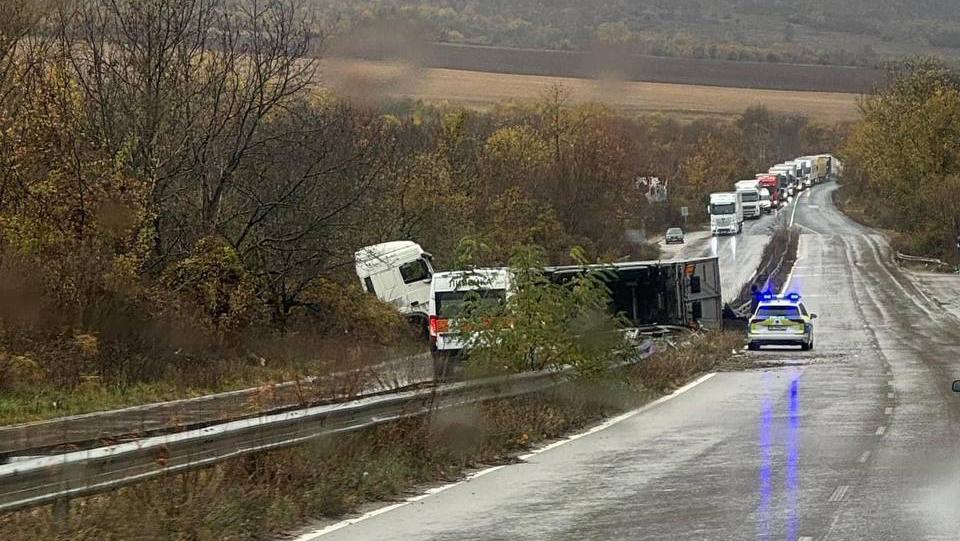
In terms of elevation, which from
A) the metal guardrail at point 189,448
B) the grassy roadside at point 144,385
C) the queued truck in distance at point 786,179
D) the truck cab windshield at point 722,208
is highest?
the metal guardrail at point 189,448

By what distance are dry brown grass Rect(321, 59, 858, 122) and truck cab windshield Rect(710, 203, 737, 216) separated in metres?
8.07

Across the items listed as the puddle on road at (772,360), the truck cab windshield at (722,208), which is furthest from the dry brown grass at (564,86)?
the puddle on road at (772,360)

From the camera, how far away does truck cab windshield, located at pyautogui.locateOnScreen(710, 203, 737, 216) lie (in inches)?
4190

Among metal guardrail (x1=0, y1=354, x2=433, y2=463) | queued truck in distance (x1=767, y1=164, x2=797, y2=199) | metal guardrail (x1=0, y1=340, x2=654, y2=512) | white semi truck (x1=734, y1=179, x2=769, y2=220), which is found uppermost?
metal guardrail (x1=0, y1=340, x2=654, y2=512)

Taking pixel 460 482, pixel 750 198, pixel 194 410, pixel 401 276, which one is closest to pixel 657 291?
pixel 401 276

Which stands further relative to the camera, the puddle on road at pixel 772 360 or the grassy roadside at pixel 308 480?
the puddle on road at pixel 772 360

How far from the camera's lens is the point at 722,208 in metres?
107

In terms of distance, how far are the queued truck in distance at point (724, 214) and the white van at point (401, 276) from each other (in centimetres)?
6041

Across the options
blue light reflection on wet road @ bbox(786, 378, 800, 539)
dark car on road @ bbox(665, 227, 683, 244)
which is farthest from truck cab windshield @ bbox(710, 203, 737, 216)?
blue light reflection on wet road @ bbox(786, 378, 800, 539)

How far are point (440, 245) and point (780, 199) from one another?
9396 cm

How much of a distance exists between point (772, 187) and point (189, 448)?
425ft

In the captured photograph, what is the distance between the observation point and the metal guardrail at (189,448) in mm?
9820

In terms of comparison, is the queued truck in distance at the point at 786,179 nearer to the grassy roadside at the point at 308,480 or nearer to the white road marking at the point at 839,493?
the grassy roadside at the point at 308,480

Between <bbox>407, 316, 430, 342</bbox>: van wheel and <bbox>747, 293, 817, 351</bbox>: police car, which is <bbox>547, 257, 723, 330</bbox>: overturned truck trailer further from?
<bbox>407, 316, 430, 342</bbox>: van wheel
